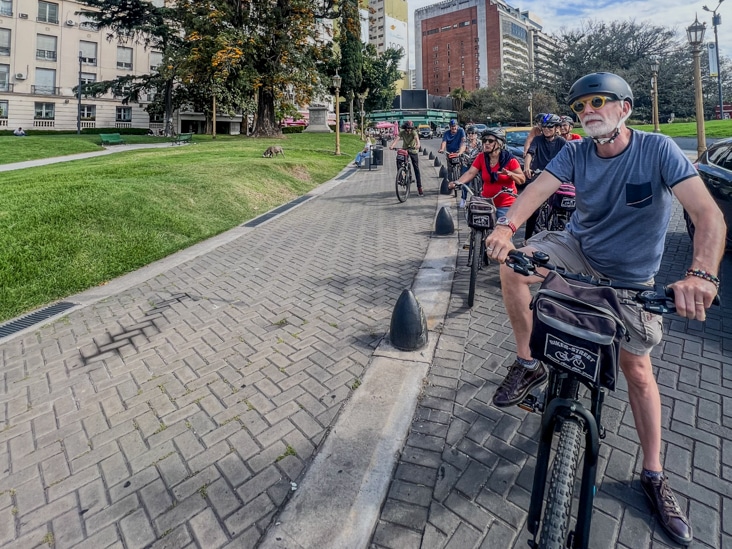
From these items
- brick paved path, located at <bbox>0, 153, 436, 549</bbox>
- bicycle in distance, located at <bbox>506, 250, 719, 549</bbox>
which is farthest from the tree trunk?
bicycle in distance, located at <bbox>506, 250, 719, 549</bbox>

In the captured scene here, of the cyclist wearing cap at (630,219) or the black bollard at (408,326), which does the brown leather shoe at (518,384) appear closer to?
the cyclist wearing cap at (630,219)

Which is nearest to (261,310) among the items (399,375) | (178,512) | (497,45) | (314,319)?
(314,319)

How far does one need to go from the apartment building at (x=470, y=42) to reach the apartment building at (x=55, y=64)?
86994 mm

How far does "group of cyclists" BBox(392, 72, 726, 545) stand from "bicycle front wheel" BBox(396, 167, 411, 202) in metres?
8.94

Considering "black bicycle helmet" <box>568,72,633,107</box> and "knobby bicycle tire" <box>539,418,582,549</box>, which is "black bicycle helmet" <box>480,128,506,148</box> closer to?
"black bicycle helmet" <box>568,72,633,107</box>

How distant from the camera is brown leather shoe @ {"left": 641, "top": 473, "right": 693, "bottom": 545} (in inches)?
76.1

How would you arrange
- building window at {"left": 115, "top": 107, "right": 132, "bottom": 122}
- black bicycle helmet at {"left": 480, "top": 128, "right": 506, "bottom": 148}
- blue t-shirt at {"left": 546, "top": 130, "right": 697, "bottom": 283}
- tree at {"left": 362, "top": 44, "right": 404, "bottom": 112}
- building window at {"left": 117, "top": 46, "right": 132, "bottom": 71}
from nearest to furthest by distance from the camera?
blue t-shirt at {"left": 546, "top": 130, "right": 697, "bottom": 283} < black bicycle helmet at {"left": 480, "top": 128, "right": 506, "bottom": 148} < building window at {"left": 117, "top": 46, "right": 132, "bottom": 71} < building window at {"left": 115, "top": 107, "right": 132, "bottom": 122} < tree at {"left": 362, "top": 44, "right": 404, "bottom": 112}

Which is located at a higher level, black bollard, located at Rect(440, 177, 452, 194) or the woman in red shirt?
black bollard, located at Rect(440, 177, 452, 194)

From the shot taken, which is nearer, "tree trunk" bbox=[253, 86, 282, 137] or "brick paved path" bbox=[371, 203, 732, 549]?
"brick paved path" bbox=[371, 203, 732, 549]

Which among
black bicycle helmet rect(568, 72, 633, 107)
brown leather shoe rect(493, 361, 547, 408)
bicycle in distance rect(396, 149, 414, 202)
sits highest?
bicycle in distance rect(396, 149, 414, 202)

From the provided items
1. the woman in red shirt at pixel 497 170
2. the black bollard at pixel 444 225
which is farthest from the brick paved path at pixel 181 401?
the black bollard at pixel 444 225

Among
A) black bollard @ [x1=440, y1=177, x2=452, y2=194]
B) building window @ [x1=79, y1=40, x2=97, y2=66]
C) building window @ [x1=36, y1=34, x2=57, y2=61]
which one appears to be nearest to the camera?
black bollard @ [x1=440, y1=177, x2=452, y2=194]

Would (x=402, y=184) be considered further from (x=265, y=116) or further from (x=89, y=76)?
(x=89, y=76)

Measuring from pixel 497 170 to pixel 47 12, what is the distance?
58721 mm
